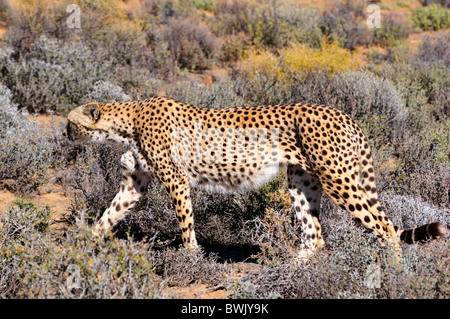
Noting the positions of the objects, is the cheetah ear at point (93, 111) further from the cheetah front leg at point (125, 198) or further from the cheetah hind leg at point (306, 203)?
the cheetah hind leg at point (306, 203)

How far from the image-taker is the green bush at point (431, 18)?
14.4 m

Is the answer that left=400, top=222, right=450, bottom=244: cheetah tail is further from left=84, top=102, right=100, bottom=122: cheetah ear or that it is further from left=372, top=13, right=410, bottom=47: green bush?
left=372, top=13, right=410, bottom=47: green bush

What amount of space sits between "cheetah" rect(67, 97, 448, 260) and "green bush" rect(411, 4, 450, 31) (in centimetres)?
1199

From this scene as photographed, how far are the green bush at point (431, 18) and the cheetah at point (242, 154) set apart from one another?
39.4 ft

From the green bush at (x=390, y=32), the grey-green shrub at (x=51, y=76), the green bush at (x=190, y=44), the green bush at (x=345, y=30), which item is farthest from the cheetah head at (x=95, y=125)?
the green bush at (x=390, y=32)

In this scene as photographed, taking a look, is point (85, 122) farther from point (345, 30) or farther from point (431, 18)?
point (431, 18)

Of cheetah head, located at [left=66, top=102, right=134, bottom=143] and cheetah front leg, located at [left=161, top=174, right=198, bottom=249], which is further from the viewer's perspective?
cheetah head, located at [left=66, top=102, right=134, bottom=143]

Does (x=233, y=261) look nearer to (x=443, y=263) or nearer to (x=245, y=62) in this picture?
(x=443, y=263)

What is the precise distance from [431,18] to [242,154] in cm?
1275

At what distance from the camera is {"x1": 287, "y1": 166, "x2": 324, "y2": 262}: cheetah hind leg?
4387 mm

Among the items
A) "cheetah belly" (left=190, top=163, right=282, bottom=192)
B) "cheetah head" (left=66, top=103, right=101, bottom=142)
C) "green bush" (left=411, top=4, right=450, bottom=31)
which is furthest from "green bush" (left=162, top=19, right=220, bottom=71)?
"green bush" (left=411, top=4, right=450, bottom=31)

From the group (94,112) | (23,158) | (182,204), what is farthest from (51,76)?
(182,204)
